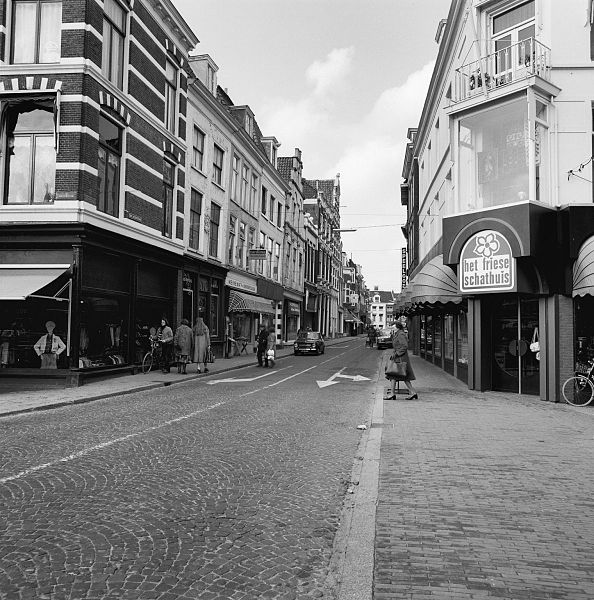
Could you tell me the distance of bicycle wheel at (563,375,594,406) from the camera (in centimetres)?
1196

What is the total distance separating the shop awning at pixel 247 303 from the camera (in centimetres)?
2811

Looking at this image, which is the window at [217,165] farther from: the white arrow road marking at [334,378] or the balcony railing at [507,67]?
the balcony railing at [507,67]

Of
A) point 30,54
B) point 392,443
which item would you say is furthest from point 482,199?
point 30,54

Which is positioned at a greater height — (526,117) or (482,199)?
(526,117)

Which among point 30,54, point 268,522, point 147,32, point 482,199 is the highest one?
point 147,32

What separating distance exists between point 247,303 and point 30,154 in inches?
628

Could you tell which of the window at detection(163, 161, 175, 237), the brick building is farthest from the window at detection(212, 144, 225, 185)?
the brick building

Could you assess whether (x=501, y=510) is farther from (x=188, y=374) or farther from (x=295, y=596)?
(x=188, y=374)

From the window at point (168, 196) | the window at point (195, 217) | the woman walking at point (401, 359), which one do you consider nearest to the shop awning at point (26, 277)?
the window at point (168, 196)

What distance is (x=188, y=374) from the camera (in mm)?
18203

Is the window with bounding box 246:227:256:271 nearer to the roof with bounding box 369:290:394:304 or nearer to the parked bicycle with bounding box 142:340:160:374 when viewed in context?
the parked bicycle with bounding box 142:340:160:374

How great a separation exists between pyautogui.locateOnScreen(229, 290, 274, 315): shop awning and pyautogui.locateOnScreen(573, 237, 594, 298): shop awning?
1828cm

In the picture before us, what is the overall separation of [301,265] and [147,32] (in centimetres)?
3203

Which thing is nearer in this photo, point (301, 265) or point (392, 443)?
point (392, 443)
